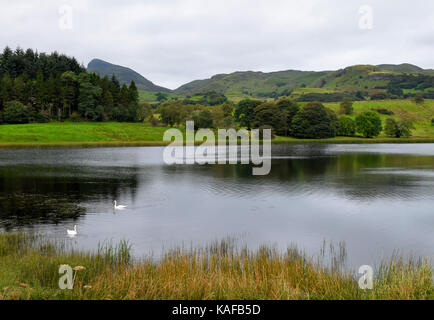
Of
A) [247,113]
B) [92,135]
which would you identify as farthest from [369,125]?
[92,135]

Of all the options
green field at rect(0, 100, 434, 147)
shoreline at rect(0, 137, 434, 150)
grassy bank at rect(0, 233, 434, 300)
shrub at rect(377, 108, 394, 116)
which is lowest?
grassy bank at rect(0, 233, 434, 300)

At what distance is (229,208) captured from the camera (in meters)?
27.8

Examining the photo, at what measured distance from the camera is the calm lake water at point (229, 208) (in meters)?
19.8

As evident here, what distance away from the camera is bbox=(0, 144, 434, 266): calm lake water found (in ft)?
64.9

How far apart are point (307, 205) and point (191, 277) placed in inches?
768

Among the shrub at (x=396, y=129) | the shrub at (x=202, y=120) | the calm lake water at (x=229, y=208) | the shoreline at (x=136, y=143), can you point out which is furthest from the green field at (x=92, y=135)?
the calm lake water at (x=229, y=208)

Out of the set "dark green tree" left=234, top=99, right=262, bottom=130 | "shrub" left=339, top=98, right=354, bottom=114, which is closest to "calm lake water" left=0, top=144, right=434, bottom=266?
"dark green tree" left=234, top=99, right=262, bottom=130

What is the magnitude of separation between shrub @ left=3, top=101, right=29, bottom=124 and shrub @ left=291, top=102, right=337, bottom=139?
312 ft

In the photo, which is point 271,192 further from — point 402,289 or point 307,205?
point 402,289

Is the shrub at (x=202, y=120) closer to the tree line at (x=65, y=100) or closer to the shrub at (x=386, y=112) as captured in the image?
the tree line at (x=65, y=100)

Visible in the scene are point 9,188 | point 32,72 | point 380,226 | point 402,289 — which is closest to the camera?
point 402,289

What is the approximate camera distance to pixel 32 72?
163375 millimetres

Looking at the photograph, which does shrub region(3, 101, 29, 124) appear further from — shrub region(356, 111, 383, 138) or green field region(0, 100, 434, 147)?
shrub region(356, 111, 383, 138)

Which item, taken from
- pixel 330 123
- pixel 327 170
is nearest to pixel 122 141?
pixel 327 170
